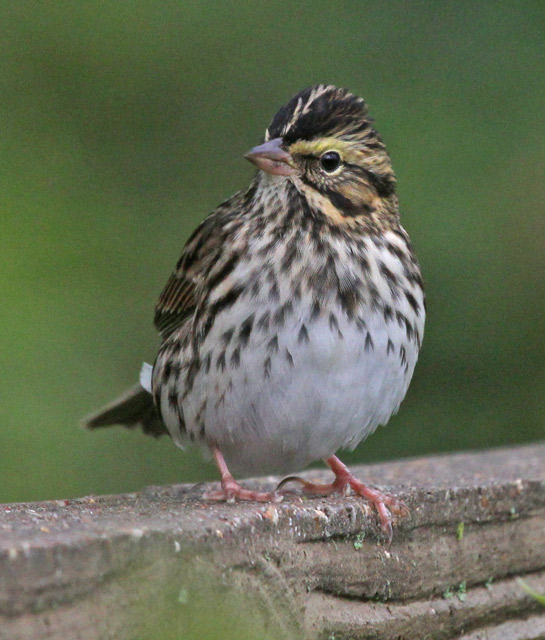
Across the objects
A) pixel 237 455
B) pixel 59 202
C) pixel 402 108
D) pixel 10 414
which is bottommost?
pixel 10 414

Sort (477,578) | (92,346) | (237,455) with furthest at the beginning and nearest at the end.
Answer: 1. (92,346)
2. (237,455)
3. (477,578)

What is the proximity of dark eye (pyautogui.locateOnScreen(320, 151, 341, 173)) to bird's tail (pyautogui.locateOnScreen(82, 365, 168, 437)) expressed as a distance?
1030mm

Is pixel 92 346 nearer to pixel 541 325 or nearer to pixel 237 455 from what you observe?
pixel 541 325

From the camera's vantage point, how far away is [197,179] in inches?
251

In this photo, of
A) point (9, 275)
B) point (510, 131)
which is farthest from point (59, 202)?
point (510, 131)

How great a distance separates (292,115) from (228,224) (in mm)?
326

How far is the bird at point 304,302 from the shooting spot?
3133 millimetres

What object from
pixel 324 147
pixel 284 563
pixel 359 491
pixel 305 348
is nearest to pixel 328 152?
pixel 324 147

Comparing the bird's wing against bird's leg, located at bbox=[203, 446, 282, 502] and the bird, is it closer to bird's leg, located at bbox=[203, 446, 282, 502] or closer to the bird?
the bird

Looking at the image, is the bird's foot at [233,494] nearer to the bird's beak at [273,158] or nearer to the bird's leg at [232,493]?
the bird's leg at [232,493]

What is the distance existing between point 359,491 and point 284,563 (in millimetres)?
756

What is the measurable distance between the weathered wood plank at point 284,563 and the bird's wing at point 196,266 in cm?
46

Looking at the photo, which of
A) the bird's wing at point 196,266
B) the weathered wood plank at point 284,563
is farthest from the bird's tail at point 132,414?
the weathered wood plank at point 284,563

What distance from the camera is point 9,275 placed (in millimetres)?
5512
